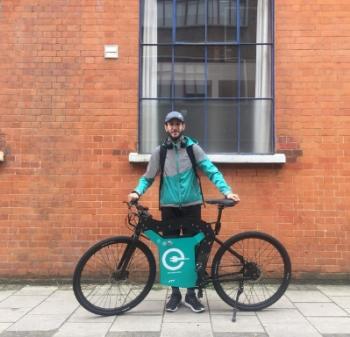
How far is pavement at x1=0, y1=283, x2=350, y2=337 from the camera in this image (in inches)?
176

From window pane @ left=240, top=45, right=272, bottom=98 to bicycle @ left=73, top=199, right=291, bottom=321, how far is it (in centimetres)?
198

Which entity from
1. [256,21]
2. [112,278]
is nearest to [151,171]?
[112,278]

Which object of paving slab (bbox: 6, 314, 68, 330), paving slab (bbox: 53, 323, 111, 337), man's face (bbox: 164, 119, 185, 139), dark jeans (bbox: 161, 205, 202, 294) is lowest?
paving slab (bbox: 6, 314, 68, 330)

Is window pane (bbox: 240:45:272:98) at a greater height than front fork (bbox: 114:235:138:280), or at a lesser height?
greater

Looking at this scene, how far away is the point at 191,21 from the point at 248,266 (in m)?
3.15

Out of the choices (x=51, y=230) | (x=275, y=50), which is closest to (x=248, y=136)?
(x=275, y=50)

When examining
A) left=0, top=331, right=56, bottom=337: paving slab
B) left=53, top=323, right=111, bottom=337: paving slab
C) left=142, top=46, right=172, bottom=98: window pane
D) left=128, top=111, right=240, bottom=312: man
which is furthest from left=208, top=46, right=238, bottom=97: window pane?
left=0, top=331, right=56, bottom=337: paving slab

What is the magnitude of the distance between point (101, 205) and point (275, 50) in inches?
111

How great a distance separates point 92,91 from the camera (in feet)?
20.5

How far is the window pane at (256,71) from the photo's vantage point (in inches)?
248

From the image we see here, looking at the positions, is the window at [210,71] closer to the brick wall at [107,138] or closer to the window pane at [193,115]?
the window pane at [193,115]

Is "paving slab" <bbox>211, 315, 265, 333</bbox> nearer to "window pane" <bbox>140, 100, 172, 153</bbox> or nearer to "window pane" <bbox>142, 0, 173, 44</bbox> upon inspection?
"window pane" <bbox>140, 100, 172, 153</bbox>

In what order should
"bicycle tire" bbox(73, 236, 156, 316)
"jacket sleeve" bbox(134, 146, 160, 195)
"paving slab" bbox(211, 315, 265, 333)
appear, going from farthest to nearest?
"jacket sleeve" bbox(134, 146, 160, 195), "bicycle tire" bbox(73, 236, 156, 316), "paving slab" bbox(211, 315, 265, 333)

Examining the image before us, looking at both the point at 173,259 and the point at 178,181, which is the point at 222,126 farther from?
the point at 173,259
